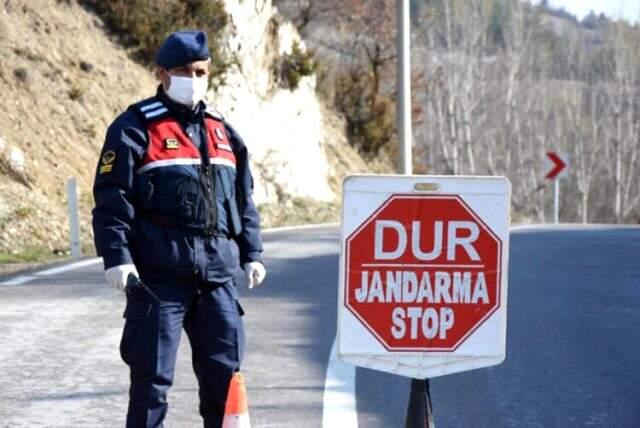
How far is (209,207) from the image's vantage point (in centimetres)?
533

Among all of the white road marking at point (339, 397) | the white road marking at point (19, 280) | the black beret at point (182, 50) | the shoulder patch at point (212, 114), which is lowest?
the white road marking at point (19, 280)

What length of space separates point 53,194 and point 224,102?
910 centimetres

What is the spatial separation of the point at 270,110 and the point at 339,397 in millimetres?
26123

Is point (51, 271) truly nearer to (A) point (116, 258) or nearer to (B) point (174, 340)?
(B) point (174, 340)

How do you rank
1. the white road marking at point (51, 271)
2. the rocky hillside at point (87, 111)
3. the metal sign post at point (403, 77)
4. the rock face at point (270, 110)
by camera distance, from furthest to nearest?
the rock face at point (270, 110) < the rocky hillside at point (87, 111) < the metal sign post at point (403, 77) < the white road marking at point (51, 271)

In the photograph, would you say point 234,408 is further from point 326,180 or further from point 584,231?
point 326,180

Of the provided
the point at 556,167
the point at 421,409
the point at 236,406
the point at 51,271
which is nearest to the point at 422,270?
the point at 421,409

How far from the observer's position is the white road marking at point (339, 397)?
7156mm

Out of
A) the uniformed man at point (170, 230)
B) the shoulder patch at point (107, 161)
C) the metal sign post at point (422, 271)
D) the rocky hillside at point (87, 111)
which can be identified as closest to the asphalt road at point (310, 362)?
the metal sign post at point (422, 271)

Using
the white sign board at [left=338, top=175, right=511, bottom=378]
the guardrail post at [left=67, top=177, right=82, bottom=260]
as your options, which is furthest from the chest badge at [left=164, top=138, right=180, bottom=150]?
the guardrail post at [left=67, top=177, right=82, bottom=260]

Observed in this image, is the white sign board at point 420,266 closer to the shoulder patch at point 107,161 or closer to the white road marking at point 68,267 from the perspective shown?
the shoulder patch at point 107,161

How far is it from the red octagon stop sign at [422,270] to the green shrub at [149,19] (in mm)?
24185

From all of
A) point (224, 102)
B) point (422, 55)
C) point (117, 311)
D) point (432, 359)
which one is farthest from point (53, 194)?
point (422, 55)

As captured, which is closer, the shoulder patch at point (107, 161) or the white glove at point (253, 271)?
the shoulder patch at point (107, 161)
